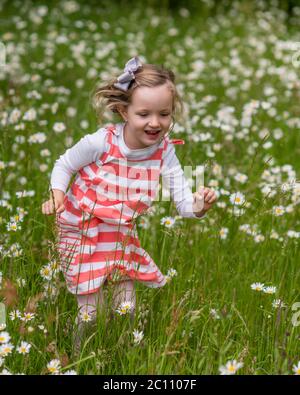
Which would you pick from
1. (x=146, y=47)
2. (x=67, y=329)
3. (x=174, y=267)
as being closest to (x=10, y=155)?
(x=174, y=267)

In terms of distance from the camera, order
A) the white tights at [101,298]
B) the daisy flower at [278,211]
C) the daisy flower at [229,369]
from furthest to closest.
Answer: the daisy flower at [278,211]
the white tights at [101,298]
the daisy flower at [229,369]

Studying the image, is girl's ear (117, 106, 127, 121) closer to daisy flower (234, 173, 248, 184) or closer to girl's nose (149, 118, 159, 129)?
girl's nose (149, 118, 159, 129)

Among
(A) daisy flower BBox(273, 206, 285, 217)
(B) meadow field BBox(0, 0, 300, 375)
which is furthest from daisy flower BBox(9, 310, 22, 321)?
Result: (A) daisy flower BBox(273, 206, 285, 217)

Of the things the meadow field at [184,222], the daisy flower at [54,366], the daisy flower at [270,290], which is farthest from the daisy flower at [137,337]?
the daisy flower at [270,290]

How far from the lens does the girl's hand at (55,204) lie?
2.84 metres

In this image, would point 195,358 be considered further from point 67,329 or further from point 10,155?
point 10,155

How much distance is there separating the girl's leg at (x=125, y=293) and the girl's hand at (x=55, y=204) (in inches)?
15.8

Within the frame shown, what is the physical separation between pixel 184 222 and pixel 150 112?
3.81ft

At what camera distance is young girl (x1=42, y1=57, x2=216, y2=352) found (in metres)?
2.90

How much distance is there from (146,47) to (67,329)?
6072 mm

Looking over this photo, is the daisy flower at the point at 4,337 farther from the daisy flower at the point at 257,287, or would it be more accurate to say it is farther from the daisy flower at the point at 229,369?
the daisy flower at the point at 257,287

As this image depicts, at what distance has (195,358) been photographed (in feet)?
8.68

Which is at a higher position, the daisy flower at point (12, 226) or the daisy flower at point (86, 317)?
the daisy flower at point (12, 226)

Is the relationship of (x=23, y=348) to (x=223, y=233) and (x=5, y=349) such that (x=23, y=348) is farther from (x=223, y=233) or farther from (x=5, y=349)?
(x=223, y=233)
